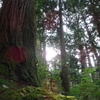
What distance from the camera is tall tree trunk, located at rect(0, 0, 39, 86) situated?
96.1 inches

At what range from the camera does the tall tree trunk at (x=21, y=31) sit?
244cm

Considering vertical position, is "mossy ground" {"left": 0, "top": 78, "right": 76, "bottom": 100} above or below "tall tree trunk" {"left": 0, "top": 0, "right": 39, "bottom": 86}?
below

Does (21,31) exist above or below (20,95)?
above

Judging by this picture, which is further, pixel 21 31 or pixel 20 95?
pixel 21 31

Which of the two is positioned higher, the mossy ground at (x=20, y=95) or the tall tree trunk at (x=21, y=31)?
the tall tree trunk at (x=21, y=31)

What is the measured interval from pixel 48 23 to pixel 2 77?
8.26 metres

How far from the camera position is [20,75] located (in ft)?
7.70

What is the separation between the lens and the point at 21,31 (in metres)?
2.80

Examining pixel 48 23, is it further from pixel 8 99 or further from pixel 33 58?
pixel 8 99

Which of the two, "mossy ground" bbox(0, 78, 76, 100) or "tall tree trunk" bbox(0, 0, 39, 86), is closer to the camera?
"mossy ground" bbox(0, 78, 76, 100)

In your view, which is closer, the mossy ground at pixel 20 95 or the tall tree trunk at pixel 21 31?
the mossy ground at pixel 20 95

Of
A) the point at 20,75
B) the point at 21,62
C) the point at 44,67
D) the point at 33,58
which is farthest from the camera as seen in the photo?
the point at 44,67

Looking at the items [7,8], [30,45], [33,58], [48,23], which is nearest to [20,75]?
[33,58]

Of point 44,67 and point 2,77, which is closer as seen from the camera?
point 2,77
